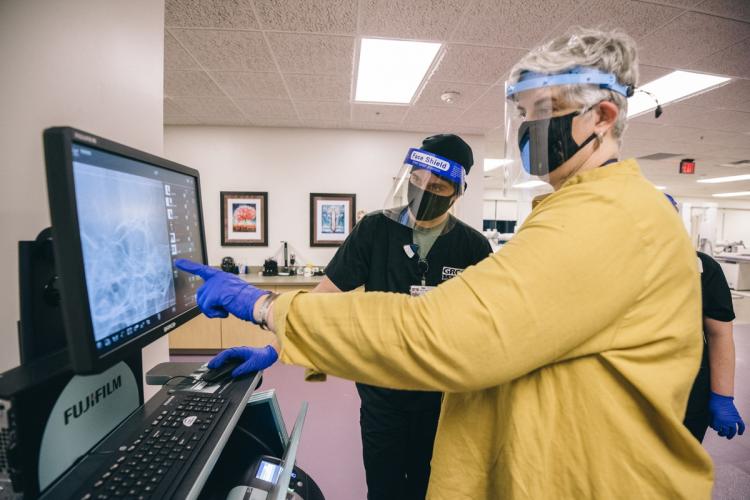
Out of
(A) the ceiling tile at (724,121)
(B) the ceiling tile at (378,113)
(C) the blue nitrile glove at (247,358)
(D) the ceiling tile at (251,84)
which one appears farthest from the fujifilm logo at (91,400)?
(A) the ceiling tile at (724,121)

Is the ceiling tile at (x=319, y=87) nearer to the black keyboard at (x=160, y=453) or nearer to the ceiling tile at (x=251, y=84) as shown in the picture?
the ceiling tile at (x=251, y=84)

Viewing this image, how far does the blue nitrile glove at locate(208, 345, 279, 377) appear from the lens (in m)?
0.97

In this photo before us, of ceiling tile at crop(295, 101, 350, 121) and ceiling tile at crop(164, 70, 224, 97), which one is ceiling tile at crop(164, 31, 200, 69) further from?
ceiling tile at crop(295, 101, 350, 121)

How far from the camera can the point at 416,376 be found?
0.52 metres

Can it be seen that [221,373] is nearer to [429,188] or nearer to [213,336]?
[429,188]

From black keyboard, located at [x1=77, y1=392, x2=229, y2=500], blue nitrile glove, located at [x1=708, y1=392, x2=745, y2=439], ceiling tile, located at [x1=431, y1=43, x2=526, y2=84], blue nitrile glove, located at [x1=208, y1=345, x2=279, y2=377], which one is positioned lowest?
blue nitrile glove, located at [x1=708, y1=392, x2=745, y2=439]

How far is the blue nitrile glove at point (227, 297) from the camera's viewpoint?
0.63 meters

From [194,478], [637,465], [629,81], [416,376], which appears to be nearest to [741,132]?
[629,81]

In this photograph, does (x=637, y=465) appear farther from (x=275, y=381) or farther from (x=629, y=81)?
(x=275, y=381)

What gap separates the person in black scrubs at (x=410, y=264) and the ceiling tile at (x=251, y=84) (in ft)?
7.25

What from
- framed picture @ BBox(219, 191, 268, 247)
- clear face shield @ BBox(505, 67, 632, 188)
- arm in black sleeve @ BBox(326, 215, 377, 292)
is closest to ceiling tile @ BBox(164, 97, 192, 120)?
framed picture @ BBox(219, 191, 268, 247)

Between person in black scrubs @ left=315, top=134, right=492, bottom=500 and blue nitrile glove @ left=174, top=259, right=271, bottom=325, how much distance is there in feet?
2.46

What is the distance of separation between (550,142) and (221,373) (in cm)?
105

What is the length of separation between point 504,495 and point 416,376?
0.39 m
